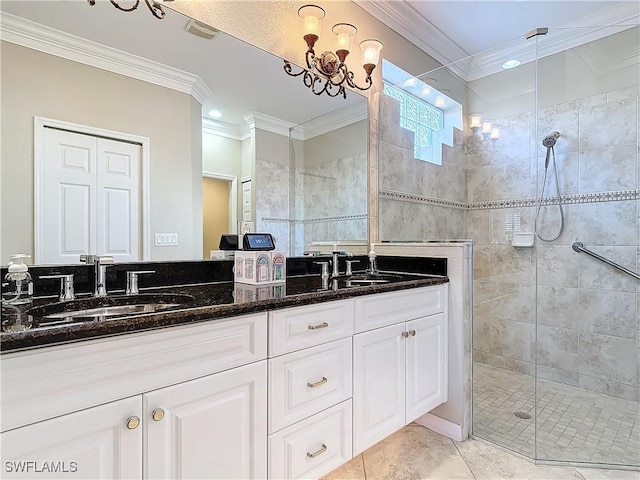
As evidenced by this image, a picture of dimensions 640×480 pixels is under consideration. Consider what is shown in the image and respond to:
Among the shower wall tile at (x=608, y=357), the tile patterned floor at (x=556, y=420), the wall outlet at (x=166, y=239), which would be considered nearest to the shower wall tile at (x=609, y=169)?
the shower wall tile at (x=608, y=357)

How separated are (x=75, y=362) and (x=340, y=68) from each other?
6.55 ft

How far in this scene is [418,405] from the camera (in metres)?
1.68

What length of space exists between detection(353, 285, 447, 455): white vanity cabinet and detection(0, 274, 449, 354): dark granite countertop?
119 mm

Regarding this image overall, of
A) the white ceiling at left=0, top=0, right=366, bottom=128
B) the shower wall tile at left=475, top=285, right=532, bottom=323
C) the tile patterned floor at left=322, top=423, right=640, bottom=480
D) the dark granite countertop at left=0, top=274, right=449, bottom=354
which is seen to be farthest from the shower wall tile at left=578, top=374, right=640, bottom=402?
the white ceiling at left=0, top=0, right=366, bottom=128

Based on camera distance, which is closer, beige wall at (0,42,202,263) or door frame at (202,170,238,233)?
beige wall at (0,42,202,263)

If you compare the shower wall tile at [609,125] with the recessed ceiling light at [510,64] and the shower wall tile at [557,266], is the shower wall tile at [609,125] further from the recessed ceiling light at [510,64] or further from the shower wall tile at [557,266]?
the shower wall tile at [557,266]

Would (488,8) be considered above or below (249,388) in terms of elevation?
above

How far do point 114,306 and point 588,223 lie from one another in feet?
9.41

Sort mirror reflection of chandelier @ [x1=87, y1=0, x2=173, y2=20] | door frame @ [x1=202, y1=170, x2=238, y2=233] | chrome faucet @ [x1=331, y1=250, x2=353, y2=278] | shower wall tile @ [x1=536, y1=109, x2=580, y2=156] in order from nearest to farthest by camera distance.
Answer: mirror reflection of chandelier @ [x1=87, y1=0, x2=173, y2=20] < door frame @ [x1=202, y1=170, x2=238, y2=233] < chrome faucet @ [x1=331, y1=250, x2=353, y2=278] < shower wall tile @ [x1=536, y1=109, x2=580, y2=156]

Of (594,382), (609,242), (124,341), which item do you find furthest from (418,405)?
(609,242)

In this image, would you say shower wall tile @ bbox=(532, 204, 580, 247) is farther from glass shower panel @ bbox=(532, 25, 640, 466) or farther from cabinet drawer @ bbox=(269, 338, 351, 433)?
cabinet drawer @ bbox=(269, 338, 351, 433)

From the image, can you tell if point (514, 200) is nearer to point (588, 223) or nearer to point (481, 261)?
point (588, 223)

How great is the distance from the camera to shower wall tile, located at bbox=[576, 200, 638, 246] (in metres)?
2.28

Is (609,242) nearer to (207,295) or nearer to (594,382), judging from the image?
(594,382)
